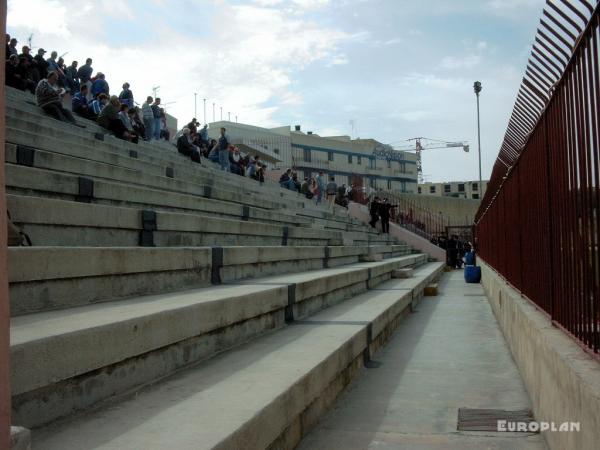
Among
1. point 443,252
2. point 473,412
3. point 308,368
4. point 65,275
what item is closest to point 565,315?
point 473,412

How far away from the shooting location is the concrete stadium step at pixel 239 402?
186cm

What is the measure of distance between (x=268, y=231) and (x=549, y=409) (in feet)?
17.4

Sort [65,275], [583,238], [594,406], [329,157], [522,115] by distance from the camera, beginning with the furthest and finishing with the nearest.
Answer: [329,157] < [522,115] < [65,275] < [583,238] < [594,406]

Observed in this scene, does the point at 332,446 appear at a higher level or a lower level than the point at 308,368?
lower

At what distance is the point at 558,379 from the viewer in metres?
2.55

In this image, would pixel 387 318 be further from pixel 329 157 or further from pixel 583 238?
pixel 329 157

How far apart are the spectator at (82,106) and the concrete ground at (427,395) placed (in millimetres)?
8149

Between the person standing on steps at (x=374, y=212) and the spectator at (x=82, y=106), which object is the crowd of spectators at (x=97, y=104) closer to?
the spectator at (x=82, y=106)

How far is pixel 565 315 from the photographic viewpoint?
2.95 m

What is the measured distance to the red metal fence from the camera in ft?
7.60

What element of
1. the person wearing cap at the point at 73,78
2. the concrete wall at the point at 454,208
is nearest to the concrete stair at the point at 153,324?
the person wearing cap at the point at 73,78

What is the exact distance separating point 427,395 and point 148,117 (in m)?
12.4

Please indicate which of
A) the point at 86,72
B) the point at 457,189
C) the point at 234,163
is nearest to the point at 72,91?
the point at 86,72

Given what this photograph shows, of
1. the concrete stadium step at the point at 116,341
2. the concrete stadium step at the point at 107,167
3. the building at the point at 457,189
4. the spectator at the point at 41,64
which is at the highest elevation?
the building at the point at 457,189
